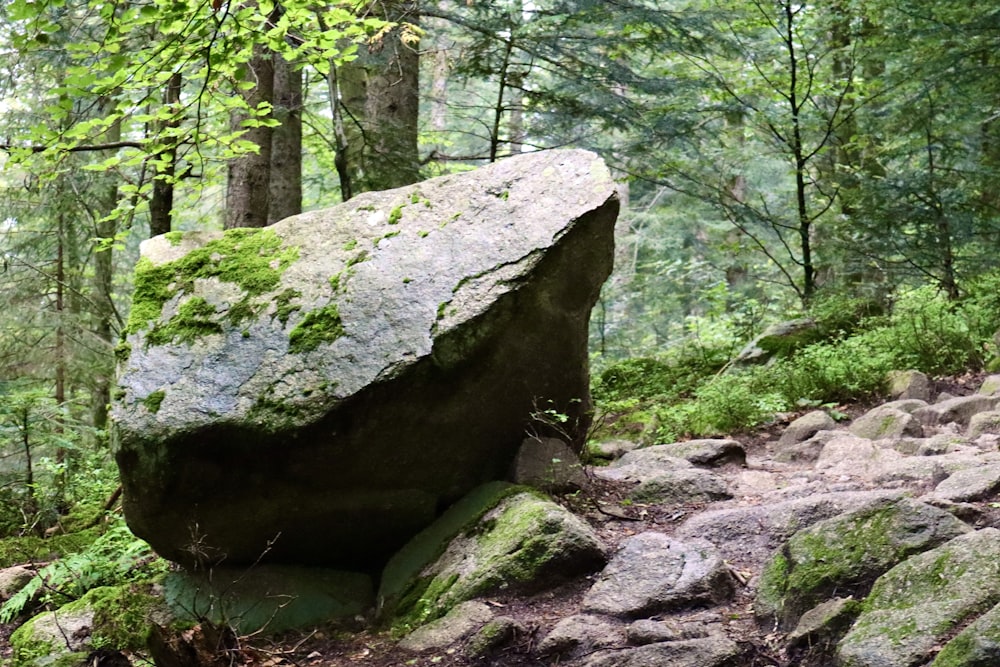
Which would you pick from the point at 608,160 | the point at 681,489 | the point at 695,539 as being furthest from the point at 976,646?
the point at 608,160

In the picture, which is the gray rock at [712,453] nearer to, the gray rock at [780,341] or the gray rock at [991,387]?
the gray rock at [991,387]

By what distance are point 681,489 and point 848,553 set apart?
1.87m

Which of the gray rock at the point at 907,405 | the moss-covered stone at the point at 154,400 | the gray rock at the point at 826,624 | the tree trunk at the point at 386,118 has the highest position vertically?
the tree trunk at the point at 386,118

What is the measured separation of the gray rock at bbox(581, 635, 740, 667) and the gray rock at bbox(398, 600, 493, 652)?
2.48 feet

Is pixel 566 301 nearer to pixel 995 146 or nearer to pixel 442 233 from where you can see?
pixel 442 233

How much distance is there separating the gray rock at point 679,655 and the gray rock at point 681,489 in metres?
1.96

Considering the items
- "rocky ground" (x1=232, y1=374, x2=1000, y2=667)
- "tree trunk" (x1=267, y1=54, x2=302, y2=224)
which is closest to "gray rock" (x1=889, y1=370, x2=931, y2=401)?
"rocky ground" (x1=232, y1=374, x2=1000, y2=667)

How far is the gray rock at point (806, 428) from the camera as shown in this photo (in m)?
6.92

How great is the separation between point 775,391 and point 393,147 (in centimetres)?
469

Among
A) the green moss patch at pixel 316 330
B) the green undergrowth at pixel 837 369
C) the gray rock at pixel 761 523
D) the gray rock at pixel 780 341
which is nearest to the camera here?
the gray rock at pixel 761 523

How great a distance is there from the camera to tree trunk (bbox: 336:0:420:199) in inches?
324

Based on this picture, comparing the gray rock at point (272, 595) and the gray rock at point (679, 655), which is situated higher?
the gray rock at point (679, 655)

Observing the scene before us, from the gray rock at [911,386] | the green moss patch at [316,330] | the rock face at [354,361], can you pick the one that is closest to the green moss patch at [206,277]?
the rock face at [354,361]

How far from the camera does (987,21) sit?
8.62 meters
